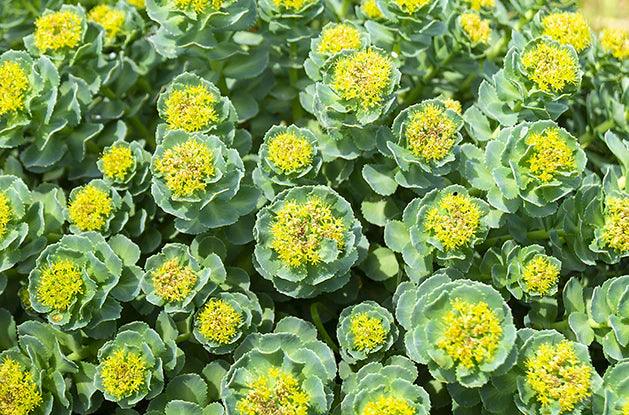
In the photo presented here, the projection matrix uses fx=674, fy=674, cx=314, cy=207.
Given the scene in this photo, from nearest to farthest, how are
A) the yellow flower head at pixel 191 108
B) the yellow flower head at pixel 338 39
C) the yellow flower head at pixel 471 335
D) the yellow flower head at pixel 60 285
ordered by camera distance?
1. the yellow flower head at pixel 471 335
2. the yellow flower head at pixel 60 285
3. the yellow flower head at pixel 191 108
4. the yellow flower head at pixel 338 39

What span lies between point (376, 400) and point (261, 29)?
1953mm

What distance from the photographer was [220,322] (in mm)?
2533

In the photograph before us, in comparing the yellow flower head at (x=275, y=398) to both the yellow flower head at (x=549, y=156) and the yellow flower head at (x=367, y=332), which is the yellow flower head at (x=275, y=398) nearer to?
the yellow flower head at (x=367, y=332)

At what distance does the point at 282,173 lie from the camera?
2689 mm

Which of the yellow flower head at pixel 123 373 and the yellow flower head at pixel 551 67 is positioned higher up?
the yellow flower head at pixel 551 67

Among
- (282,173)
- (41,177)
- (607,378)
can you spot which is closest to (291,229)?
(282,173)

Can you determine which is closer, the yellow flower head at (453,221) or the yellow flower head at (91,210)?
the yellow flower head at (453,221)

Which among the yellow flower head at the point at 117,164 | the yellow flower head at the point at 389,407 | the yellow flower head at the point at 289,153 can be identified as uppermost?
the yellow flower head at the point at 289,153

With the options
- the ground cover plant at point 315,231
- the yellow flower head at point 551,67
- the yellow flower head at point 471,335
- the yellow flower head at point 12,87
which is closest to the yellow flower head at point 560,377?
the ground cover plant at point 315,231

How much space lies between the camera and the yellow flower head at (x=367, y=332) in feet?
8.42

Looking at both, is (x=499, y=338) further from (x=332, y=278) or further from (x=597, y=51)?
(x=597, y=51)

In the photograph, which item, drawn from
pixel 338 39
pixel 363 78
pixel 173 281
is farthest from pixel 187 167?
pixel 338 39

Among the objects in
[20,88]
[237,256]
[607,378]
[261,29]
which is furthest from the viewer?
[261,29]

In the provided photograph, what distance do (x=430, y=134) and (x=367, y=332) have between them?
0.80 m
